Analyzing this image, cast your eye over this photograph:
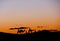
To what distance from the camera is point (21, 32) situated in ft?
4.58

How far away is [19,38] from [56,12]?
0.67 meters

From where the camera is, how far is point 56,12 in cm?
149

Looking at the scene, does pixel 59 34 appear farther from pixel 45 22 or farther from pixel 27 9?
pixel 27 9

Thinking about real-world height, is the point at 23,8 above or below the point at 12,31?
above

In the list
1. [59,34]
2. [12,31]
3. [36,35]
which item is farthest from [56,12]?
[12,31]

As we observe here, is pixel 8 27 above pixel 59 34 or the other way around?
above

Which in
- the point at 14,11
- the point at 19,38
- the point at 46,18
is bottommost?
the point at 19,38

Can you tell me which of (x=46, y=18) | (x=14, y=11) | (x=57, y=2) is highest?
(x=57, y=2)

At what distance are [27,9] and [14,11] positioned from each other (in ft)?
0.66

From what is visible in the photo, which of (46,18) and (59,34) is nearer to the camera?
(59,34)

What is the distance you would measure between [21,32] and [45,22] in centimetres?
39

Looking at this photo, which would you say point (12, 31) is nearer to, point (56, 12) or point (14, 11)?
point (14, 11)

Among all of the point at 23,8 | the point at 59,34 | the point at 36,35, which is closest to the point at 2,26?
the point at 23,8

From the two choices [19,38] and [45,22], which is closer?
[19,38]
